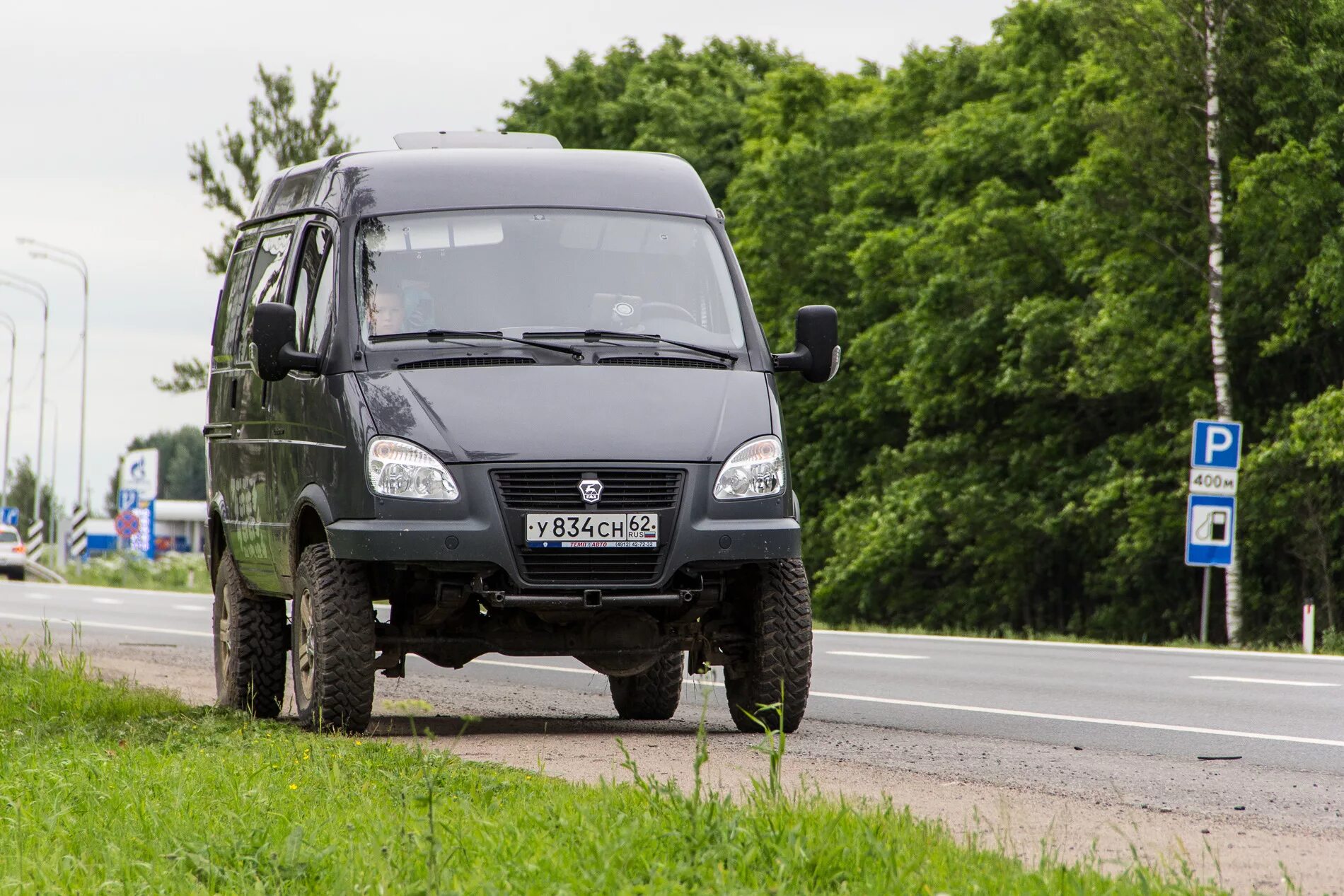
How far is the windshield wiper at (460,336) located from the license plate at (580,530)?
777 mm

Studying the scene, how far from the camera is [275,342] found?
373 inches

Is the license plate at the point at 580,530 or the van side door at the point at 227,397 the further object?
the van side door at the point at 227,397

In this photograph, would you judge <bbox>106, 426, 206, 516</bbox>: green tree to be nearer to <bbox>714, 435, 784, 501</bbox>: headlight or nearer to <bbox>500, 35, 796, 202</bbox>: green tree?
<bbox>500, 35, 796, 202</bbox>: green tree

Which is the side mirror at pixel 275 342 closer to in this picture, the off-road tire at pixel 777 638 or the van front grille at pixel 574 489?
the van front grille at pixel 574 489

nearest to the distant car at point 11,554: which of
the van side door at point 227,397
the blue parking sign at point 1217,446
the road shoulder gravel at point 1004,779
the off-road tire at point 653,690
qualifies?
the blue parking sign at point 1217,446

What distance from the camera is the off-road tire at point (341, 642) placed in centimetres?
930

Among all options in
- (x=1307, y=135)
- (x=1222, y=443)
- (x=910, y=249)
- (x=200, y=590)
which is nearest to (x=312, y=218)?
(x=1222, y=443)

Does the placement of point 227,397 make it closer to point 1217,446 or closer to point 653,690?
point 653,690

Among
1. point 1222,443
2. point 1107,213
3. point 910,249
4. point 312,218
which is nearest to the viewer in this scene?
point 312,218

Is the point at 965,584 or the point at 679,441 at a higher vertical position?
the point at 679,441

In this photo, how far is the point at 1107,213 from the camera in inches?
1387

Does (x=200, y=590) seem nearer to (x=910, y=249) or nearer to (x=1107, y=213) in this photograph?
(x=910, y=249)

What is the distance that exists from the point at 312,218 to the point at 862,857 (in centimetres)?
574

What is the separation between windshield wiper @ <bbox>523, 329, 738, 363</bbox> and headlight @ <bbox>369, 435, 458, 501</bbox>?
0.82 m
